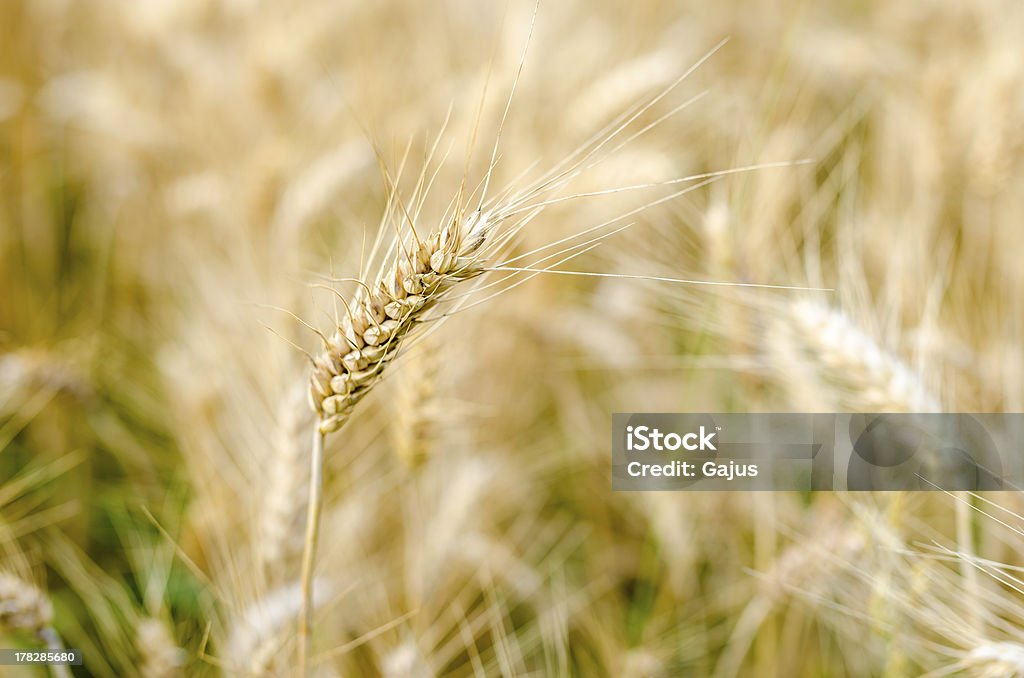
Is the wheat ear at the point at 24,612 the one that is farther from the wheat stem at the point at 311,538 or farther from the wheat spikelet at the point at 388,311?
the wheat spikelet at the point at 388,311

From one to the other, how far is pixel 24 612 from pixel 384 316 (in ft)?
1.70

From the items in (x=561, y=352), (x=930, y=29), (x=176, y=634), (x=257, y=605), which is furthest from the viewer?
(x=930, y=29)

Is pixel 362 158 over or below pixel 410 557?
over

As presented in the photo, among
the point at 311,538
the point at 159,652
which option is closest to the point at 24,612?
the point at 159,652

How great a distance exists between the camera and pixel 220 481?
109 centimetres

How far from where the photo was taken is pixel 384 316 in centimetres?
57

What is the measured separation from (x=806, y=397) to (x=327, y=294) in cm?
73

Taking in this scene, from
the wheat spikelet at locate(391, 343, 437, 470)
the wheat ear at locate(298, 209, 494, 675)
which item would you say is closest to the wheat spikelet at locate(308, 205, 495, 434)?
the wheat ear at locate(298, 209, 494, 675)

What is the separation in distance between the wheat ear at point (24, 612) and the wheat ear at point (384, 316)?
13.6 inches

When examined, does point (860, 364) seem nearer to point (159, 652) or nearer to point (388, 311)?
point (388, 311)

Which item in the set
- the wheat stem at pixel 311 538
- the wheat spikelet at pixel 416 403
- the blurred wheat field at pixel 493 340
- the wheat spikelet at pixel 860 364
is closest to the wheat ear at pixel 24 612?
the blurred wheat field at pixel 493 340

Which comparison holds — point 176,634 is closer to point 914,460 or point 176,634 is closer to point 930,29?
point 914,460

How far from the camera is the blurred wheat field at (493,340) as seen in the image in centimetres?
88

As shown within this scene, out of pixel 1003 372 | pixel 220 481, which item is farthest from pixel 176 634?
pixel 1003 372
